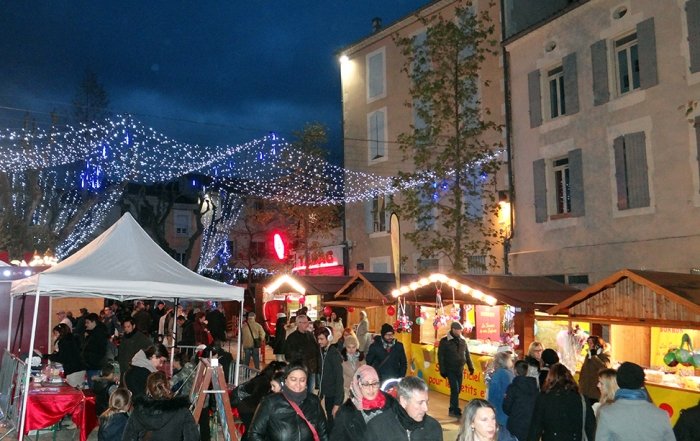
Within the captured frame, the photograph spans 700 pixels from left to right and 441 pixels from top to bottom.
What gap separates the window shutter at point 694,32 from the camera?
12.4 metres

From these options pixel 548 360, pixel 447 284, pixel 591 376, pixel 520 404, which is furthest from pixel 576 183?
pixel 520 404

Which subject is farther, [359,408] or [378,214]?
[378,214]

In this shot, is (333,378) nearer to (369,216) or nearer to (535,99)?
(535,99)

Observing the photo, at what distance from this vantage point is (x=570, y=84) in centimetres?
1532

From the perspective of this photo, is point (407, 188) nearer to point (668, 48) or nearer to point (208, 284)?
point (668, 48)

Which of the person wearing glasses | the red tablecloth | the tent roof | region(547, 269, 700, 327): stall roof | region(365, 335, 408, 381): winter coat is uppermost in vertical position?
the tent roof

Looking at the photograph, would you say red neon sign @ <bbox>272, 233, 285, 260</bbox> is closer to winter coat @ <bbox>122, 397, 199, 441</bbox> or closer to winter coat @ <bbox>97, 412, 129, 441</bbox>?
winter coat @ <bbox>97, 412, 129, 441</bbox>

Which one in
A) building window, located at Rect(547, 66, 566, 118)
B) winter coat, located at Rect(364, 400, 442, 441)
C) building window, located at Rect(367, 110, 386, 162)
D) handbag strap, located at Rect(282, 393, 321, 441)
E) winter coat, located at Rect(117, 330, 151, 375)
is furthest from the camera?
building window, located at Rect(367, 110, 386, 162)

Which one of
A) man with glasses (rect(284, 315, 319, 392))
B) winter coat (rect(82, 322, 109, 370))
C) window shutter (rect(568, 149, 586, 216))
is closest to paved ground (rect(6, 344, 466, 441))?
winter coat (rect(82, 322, 109, 370))

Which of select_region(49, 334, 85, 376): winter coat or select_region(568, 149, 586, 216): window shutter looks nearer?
select_region(49, 334, 85, 376): winter coat

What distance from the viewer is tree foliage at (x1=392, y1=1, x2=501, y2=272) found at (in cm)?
1714

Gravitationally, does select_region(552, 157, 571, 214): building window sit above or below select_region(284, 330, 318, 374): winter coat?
above

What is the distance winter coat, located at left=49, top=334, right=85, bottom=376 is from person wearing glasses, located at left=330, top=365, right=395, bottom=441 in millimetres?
6502

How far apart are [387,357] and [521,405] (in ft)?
11.9
